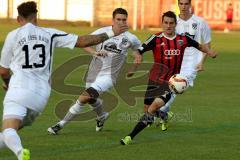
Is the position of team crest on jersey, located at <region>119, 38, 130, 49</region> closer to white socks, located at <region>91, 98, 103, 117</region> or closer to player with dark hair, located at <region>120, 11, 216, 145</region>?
player with dark hair, located at <region>120, 11, 216, 145</region>

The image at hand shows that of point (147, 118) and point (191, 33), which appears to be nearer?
point (147, 118)

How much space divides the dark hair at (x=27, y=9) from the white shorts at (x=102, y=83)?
13.5 feet

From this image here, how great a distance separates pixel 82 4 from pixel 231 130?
50883 millimetres

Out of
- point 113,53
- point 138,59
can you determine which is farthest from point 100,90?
point 138,59

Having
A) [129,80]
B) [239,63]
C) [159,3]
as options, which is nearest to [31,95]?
[129,80]

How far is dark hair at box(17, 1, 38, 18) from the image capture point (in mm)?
9203

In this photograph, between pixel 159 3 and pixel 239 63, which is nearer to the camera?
pixel 239 63

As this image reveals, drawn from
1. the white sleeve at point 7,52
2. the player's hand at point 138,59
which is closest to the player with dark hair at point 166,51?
the player's hand at point 138,59

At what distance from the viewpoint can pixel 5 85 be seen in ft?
32.1

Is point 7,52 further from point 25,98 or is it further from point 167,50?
point 167,50

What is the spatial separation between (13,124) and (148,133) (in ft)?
14.5

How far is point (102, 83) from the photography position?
1347 cm

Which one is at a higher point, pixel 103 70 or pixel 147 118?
pixel 103 70

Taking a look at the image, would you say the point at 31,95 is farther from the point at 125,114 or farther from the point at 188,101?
the point at 188,101
